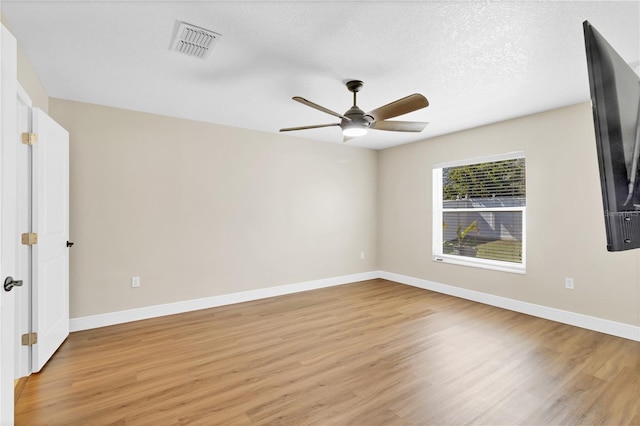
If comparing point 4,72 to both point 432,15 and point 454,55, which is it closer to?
point 432,15

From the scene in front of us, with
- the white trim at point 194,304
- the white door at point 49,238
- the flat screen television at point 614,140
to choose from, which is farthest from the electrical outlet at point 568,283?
the white door at point 49,238

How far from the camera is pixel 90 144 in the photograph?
3.54 metres

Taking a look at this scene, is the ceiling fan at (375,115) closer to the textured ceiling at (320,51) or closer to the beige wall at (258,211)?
the textured ceiling at (320,51)

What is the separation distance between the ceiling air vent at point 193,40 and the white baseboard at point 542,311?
14.4 ft

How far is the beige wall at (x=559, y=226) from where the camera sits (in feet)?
11.0

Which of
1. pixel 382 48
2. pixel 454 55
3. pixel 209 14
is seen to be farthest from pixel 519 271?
pixel 209 14

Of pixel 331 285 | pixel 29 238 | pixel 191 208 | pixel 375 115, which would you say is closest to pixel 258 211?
pixel 191 208

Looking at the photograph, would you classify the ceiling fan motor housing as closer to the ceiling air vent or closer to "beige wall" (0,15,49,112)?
the ceiling air vent

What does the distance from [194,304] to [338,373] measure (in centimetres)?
238

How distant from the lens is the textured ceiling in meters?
1.95

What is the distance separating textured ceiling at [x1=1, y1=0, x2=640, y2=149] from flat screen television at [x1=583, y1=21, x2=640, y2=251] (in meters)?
1.22

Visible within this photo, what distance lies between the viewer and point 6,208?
1381 millimetres

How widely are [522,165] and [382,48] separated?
287 centimetres

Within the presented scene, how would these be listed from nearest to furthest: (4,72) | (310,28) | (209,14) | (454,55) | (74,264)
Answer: (4,72) → (209,14) → (310,28) → (454,55) → (74,264)
